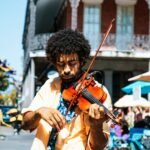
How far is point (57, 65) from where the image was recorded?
3.21 m

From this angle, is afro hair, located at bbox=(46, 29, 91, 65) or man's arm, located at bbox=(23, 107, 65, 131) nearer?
man's arm, located at bbox=(23, 107, 65, 131)

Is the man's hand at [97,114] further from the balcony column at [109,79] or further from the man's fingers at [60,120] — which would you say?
the balcony column at [109,79]

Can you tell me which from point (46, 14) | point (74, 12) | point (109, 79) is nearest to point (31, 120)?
point (74, 12)

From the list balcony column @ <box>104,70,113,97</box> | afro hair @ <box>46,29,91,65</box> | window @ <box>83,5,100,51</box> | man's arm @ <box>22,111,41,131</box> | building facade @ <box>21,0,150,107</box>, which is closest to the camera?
man's arm @ <box>22,111,41,131</box>

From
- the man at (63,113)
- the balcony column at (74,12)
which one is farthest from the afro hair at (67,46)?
the balcony column at (74,12)

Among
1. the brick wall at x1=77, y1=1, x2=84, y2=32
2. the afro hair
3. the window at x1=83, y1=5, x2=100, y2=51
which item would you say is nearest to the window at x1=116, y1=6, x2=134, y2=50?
the window at x1=83, y1=5, x2=100, y2=51

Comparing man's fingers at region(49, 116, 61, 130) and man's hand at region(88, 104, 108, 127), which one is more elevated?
man's hand at region(88, 104, 108, 127)

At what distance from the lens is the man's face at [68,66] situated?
10.3ft

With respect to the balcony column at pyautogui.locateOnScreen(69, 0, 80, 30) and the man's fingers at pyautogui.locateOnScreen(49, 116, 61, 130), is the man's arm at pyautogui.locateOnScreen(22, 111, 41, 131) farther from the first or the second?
the balcony column at pyautogui.locateOnScreen(69, 0, 80, 30)

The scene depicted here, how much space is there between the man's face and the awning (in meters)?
40.9

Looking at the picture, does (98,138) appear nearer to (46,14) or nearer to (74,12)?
(74,12)

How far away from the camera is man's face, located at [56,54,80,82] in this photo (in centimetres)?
315

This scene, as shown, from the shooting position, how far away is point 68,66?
3.17m

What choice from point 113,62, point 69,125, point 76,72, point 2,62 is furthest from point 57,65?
point 113,62
